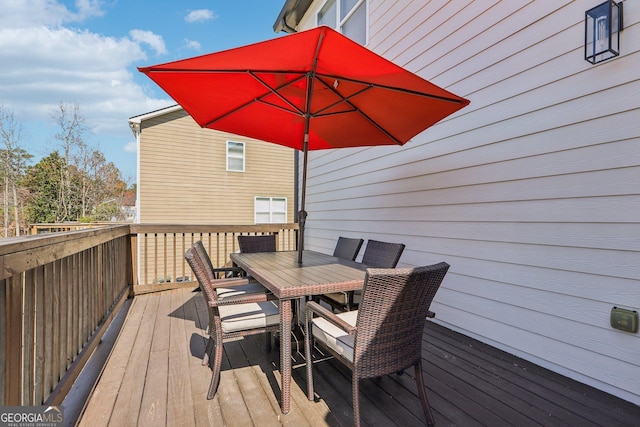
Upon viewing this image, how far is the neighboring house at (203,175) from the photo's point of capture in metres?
9.10

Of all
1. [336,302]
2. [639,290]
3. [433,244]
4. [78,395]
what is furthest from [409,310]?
[78,395]

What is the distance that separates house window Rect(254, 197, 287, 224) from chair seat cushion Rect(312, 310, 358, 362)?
28.2ft

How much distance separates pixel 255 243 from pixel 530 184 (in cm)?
309

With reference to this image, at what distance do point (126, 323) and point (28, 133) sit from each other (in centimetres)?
1591

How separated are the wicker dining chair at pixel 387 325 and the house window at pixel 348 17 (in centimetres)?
431

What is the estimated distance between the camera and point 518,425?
68.4 inches

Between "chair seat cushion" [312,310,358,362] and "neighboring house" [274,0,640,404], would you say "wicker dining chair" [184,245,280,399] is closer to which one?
"chair seat cushion" [312,310,358,362]

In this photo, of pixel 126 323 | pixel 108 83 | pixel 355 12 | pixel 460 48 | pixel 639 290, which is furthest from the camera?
pixel 108 83

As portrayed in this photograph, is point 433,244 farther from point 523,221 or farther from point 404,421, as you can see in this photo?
point 404,421

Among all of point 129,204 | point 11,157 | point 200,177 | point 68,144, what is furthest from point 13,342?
point 129,204

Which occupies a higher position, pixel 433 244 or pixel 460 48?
pixel 460 48

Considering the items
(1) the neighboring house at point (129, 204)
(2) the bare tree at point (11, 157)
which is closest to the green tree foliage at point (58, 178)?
(2) the bare tree at point (11, 157)

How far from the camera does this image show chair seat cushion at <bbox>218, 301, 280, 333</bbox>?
2121mm

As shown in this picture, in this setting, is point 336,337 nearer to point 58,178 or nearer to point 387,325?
point 387,325
